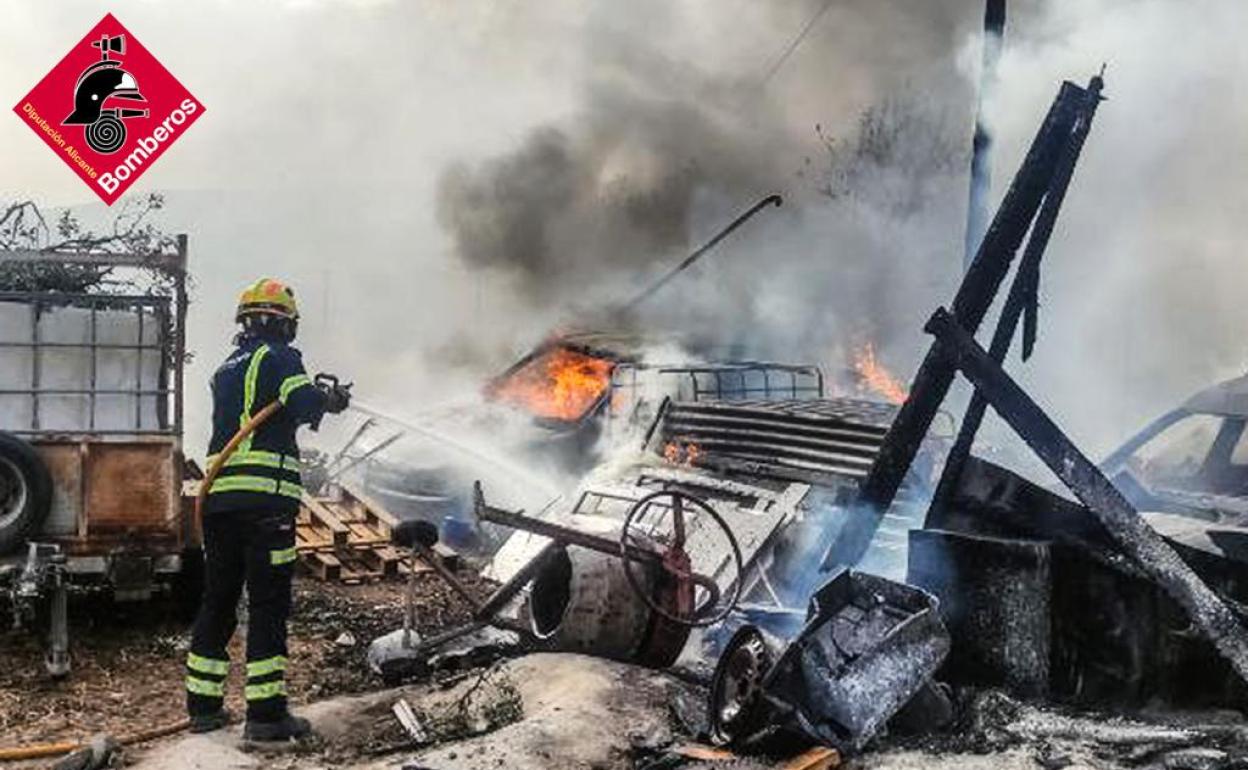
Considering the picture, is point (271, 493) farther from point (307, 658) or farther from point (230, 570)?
point (307, 658)

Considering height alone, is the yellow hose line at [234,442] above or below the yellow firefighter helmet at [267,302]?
below

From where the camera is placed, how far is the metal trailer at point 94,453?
19.1ft

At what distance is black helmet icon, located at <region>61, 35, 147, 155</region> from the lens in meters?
13.2

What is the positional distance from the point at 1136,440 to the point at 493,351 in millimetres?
15058

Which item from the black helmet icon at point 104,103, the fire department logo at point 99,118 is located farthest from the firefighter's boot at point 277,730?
the black helmet icon at point 104,103

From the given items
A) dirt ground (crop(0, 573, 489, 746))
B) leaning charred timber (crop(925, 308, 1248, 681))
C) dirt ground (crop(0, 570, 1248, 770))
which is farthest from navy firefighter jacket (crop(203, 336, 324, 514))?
leaning charred timber (crop(925, 308, 1248, 681))

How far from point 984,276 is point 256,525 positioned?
3349 millimetres

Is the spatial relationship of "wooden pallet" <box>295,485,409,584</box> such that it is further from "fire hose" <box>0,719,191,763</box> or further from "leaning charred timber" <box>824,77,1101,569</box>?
"leaning charred timber" <box>824,77,1101,569</box>

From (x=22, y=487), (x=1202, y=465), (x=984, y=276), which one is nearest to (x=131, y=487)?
(x=22, y=487)

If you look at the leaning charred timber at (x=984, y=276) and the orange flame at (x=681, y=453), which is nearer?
the leaning charred timber at (x=984, y=276)

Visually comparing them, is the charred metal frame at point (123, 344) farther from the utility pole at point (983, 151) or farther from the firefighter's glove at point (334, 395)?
the utility pole at point (983, 151)

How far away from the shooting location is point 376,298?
29719mm

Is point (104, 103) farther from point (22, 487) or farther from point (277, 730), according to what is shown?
point (277, 730)

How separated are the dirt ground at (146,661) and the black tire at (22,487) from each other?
769 millimetres
